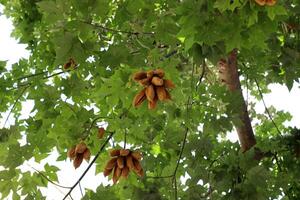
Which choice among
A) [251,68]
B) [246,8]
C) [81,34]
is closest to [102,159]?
[81,34]

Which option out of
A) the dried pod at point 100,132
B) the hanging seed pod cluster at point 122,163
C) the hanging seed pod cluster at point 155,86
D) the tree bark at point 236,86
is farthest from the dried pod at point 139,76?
the tree bark at point 236,86

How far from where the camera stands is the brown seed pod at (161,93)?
88.0 inches

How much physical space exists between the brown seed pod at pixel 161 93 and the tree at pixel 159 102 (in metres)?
0.55

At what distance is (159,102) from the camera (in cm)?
333

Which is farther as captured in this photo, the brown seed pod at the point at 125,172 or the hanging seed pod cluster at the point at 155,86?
the brown seed pod at the point at 125,172

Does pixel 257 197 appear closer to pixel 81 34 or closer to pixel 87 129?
pixel 87 129

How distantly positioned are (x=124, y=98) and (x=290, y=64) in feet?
6.98

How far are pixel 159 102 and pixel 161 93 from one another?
3.57 ft

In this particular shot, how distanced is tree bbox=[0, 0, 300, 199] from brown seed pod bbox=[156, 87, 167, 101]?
1.82ft

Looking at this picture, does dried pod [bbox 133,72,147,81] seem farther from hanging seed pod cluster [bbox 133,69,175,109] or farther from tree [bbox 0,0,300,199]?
tree [bbox 0,0,300,199]

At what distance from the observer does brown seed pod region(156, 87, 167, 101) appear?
7.34ft

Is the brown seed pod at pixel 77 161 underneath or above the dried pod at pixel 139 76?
underneath

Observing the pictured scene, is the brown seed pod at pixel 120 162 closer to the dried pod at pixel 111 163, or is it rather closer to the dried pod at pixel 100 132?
the dried pod at pixel 111 163

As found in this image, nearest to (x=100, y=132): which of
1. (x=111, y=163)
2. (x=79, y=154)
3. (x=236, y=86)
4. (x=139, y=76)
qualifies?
(x=79, y=154)
